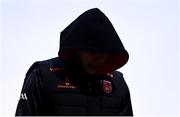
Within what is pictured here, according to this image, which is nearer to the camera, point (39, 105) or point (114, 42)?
point (39, 105)

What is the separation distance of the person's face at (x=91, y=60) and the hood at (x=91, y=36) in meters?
0.05

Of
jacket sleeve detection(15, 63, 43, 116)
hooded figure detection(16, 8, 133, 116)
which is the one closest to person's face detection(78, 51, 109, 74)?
hooded figure detection(16, 8, 133, 116)

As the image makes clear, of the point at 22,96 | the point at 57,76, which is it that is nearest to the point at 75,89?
the point at 57,76

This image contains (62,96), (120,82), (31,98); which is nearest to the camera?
(31,98)

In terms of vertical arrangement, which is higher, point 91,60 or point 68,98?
point 91,60

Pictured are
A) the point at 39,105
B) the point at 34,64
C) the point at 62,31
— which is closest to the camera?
the point at 39,105

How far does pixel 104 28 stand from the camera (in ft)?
16.0

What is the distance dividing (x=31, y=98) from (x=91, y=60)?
0.75m

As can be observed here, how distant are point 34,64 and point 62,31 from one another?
569 millimetres

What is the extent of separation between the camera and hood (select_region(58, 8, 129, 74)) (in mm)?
4699

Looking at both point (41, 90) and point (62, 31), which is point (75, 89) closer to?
point (41, 90)

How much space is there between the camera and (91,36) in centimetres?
475

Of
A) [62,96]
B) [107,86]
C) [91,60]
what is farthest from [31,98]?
[107,86]

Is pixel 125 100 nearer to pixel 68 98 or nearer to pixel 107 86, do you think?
pixel 107 86
